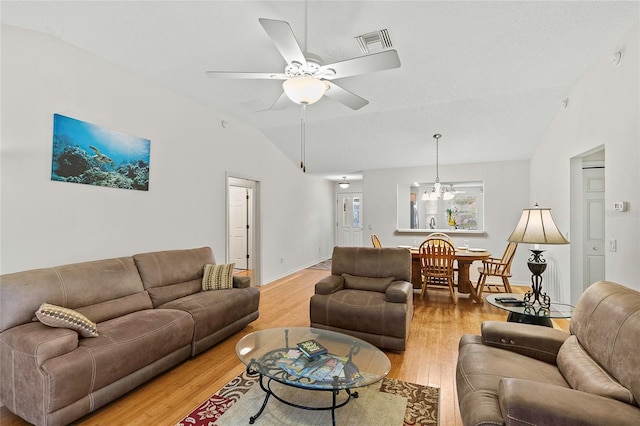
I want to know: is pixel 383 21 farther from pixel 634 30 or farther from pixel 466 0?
pixel 634 30

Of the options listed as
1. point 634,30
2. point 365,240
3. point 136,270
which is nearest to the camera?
point 634,30

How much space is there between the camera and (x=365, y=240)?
23.8 feet

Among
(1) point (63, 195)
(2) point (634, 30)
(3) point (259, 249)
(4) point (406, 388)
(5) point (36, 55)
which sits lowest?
(4) point (406, 388)

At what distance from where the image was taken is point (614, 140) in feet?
8.69

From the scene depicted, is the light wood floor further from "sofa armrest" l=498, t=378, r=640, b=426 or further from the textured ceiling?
the textured ceiling

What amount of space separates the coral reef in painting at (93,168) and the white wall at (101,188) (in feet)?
0.21

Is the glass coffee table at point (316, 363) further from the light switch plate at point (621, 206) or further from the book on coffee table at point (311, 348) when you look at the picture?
the light switch plate at point (621, 206)

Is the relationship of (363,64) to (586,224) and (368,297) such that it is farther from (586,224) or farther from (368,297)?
(586,224)

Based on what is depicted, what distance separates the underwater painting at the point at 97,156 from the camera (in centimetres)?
271

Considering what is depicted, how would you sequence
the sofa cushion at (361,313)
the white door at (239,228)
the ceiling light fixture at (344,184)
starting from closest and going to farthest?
the sofa cushion at (361,313) → the white door at (239,228) → the ceiling light fixture at (344,184)

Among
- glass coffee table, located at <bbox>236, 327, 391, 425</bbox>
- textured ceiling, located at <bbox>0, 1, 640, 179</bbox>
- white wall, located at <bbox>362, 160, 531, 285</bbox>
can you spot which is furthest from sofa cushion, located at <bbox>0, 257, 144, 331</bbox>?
white wall, located at <bbox>362, 160, 531, 285</bbox>

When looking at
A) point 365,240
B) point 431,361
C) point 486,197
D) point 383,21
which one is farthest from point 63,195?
point 486,197

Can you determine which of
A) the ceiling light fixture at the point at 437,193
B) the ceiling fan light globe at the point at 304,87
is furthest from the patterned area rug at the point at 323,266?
the ceiling fan light globe at the point at 304,87

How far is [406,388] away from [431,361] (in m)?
0.55
